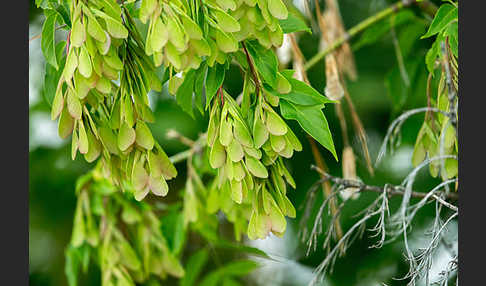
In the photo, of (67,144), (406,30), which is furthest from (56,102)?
(67,144)

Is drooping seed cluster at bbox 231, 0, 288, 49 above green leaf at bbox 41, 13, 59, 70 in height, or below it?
above

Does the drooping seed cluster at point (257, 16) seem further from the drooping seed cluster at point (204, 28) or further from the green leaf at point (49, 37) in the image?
the green leaf at point (49, 37)

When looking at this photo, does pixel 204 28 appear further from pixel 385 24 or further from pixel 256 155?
pixel 385 24

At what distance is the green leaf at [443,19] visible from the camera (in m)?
0.63

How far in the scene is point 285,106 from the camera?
1.88 feet

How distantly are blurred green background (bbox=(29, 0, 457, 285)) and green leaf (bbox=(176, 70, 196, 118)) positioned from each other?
681 millimetres

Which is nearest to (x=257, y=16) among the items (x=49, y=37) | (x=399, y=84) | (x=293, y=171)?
(x=49, y=37)

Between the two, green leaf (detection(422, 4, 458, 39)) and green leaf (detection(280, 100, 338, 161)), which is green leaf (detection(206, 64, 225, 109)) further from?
green leaf (detection(422, 4, 458, 39))

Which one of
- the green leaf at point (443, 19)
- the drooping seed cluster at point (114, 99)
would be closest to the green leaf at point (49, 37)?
the drooping seed cluster at point (114, 99)

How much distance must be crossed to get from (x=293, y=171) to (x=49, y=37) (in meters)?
0.91

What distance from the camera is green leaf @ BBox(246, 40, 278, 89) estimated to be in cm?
55

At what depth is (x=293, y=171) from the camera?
4.75 feet

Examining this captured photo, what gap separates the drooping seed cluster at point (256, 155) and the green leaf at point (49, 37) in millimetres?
164

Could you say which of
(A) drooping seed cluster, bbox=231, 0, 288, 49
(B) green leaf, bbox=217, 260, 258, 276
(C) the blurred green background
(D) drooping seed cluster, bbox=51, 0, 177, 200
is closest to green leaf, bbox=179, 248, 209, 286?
(B) green leaf, bbox=217, 260, 258, 276
